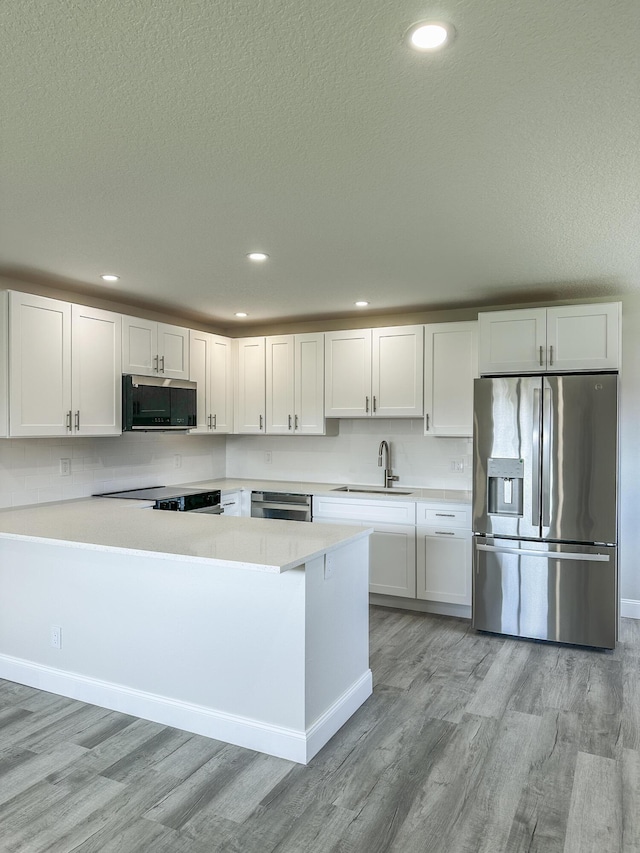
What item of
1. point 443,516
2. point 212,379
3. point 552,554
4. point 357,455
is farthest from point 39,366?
point 552,554

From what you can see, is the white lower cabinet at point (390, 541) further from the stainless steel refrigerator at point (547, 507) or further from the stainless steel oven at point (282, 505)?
the stainless steel refrigerator at point (547, 507)

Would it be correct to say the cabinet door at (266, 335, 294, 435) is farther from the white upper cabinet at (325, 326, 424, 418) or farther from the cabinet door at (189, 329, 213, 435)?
the cabinet door at (189, 329, 213, 435)

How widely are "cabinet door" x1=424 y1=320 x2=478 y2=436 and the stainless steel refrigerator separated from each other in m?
0.50

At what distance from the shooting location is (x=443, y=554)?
435cm

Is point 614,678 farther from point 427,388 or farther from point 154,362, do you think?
point 154,362

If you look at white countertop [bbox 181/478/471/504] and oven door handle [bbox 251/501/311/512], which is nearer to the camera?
white countertop [bbox 181/478/471/504]

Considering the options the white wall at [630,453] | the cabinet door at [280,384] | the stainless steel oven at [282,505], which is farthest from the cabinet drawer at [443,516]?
the cabinet door at [280,384]

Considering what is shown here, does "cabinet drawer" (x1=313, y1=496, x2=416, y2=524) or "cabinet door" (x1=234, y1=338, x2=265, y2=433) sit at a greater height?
"cabinet door" (x1=234, y1=338, x2=265, y2=433)

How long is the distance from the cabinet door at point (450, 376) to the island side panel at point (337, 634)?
5.77 feet

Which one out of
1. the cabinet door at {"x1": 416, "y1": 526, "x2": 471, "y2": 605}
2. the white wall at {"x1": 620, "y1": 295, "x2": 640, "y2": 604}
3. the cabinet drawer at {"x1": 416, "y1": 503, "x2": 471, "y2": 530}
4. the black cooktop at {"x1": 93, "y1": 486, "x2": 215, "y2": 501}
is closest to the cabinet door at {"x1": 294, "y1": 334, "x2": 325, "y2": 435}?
the black cooktop at {"x1": 93, "y1": 486, "x2": 215, "y2": 501}

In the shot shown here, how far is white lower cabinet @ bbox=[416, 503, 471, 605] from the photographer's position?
14.1ft

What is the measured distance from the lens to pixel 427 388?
15.2 ft

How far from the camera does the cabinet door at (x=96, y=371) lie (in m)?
3.84

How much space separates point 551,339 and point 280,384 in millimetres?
2292
